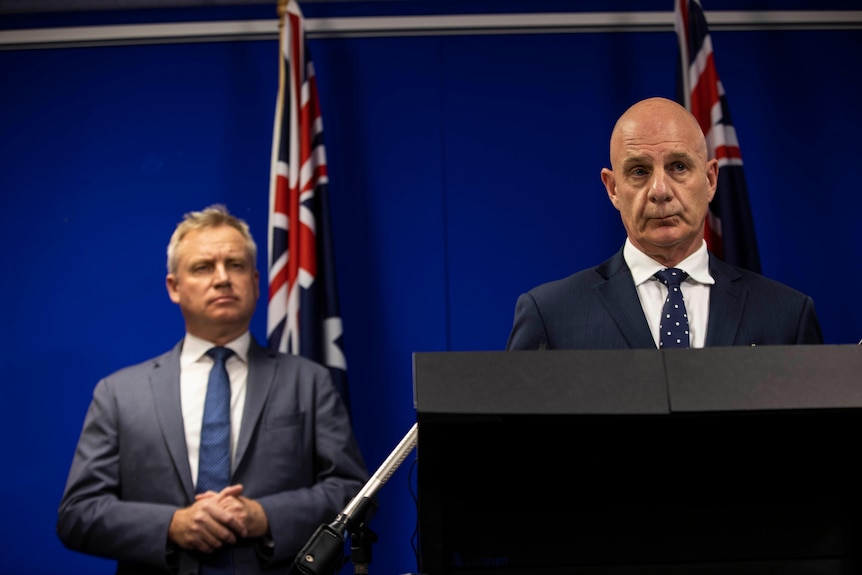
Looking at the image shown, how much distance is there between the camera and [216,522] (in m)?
2.24

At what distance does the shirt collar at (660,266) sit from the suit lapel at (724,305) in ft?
0.05

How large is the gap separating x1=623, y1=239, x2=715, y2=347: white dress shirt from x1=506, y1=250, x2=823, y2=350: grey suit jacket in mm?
16

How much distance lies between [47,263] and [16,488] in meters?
0.86

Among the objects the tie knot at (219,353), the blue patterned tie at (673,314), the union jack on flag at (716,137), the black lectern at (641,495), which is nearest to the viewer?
the black lectern at (641,495)

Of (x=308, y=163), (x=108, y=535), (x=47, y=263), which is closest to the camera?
(x=108, y=535)

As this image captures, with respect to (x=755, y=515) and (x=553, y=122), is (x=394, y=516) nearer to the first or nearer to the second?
(x=553, y=122)

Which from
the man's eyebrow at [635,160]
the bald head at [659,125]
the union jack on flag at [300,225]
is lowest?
the man's eyebrow at [635,160]

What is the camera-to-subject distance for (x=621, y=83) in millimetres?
3580

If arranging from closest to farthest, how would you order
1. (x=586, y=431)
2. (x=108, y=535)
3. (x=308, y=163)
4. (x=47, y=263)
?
(x=586, y=431)
(x=108, y=535)
(x=308, y=163)
(x=47, y=263)

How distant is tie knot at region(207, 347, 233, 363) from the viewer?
2604 millimetres

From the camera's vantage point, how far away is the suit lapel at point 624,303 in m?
1.60

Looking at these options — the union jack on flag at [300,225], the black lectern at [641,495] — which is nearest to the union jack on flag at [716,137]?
the union jack on flag at [300,225]

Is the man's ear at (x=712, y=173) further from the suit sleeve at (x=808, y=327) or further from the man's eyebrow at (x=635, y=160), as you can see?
the suit sleeve at (x=808, y=327)

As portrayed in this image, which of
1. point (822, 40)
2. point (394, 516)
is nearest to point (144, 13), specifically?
point (394, 516)
